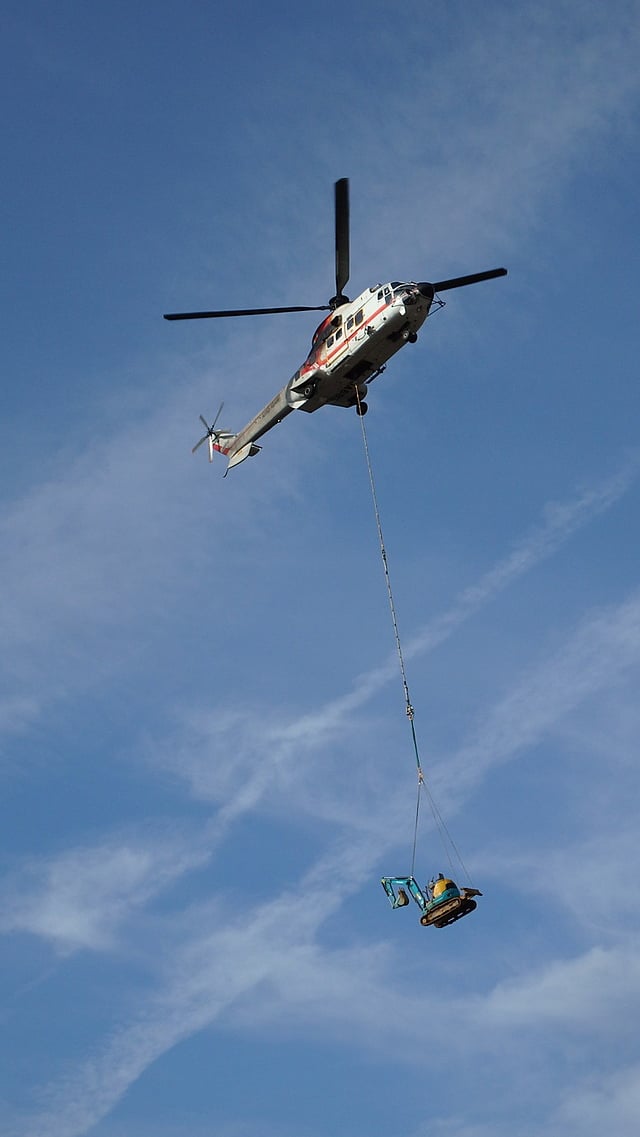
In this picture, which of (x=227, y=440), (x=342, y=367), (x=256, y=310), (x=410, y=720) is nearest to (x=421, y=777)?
(x=410, y=720)

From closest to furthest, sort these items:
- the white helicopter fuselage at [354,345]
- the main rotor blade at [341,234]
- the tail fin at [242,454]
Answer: the white helicopter fuselage at [354,345], the main rotor blade at [341,234], the tail fin at [242,454]

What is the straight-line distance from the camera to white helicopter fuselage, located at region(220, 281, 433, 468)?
51969 millimetres

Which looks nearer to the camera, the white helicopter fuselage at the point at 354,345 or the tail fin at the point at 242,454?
the white helicopter fuselage at the point at 354,345

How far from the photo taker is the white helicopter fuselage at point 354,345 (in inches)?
2046

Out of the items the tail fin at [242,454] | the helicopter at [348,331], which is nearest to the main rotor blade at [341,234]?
the helicopter at [348,331]

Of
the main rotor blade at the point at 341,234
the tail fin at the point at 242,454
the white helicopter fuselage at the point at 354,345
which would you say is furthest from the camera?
the tail fin at the point at 242,454

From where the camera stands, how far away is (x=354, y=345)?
2093 inches

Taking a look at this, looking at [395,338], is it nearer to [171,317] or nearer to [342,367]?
[342,367]

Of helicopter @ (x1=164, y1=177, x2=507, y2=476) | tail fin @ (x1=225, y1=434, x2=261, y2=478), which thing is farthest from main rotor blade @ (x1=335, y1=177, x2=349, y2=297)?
tail fin @ (x1=225, y1=434, x2=261, y2=478)

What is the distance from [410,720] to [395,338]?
13787 mm

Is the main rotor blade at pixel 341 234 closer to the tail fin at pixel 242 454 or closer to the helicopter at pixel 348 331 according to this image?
the helicopter at pixel 348 331

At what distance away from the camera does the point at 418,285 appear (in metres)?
52.0

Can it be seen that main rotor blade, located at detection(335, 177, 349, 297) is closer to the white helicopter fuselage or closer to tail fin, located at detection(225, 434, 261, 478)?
the white helicopter fuselage

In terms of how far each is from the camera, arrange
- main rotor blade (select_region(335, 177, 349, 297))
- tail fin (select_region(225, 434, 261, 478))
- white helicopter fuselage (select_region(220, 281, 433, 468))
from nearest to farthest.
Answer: white helicopter fuselage (select_region(220, 281, 433, 468)) < main rotor blade (select_region(335, 177, 349, 297)) < tail fin (select_region(225, 434, 261, 478))
